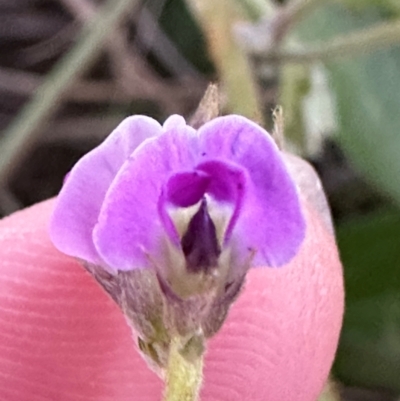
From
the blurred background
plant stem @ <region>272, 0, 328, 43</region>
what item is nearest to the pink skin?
the blurred background

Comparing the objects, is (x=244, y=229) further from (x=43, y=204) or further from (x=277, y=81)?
(x=277, y=81)

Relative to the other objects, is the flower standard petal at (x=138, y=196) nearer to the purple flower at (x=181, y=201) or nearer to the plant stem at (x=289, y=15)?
the purple flower at (x=181, y=201)

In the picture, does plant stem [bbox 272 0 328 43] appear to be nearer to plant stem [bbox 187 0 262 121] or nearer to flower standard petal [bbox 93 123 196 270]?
plant stem [bbox 187 0 262 121]

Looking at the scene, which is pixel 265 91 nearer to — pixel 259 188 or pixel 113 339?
pixel 113 339

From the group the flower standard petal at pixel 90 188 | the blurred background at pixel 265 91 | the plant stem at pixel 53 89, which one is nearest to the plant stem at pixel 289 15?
the blurred background at pixel 265 91

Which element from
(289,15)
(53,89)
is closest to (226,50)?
(289,15)

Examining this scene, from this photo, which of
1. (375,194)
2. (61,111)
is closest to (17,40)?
(61,111)

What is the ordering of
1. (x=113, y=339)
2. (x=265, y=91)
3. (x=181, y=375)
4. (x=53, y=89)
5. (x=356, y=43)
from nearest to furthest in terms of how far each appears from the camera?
(x=181, y=375) < (x=113, y=339) < (x=356, y=43) < (x=53, y=89) < (x=265, y=91)
